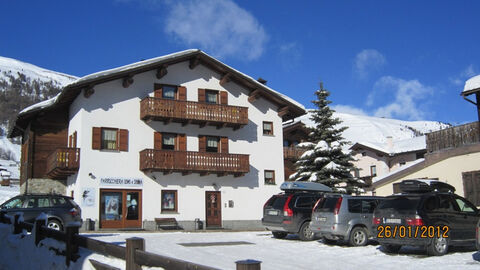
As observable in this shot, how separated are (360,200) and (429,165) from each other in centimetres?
1076

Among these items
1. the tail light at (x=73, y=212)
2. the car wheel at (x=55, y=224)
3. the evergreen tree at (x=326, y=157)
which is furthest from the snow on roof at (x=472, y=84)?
the car wheel at (x=55, y=224)

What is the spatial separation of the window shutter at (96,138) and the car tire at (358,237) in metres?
15.7

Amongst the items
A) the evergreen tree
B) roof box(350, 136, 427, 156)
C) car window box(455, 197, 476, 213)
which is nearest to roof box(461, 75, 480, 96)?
the evergreen tree

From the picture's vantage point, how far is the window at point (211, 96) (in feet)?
103

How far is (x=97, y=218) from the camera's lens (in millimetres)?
26484

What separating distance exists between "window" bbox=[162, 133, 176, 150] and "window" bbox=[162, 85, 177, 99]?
2.24 m

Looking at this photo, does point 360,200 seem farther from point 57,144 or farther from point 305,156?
point 57,144

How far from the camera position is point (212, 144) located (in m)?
30.8

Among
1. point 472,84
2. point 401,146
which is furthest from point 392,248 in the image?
point 401,146

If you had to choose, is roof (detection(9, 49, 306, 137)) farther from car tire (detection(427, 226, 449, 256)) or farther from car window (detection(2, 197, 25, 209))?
car tire (detection(427, 226, 449, 256))

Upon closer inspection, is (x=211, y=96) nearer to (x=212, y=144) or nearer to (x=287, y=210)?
(x=212, y=144)

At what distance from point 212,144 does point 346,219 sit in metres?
15.3

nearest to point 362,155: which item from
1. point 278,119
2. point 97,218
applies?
point 278,119

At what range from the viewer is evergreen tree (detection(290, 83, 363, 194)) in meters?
28.7
